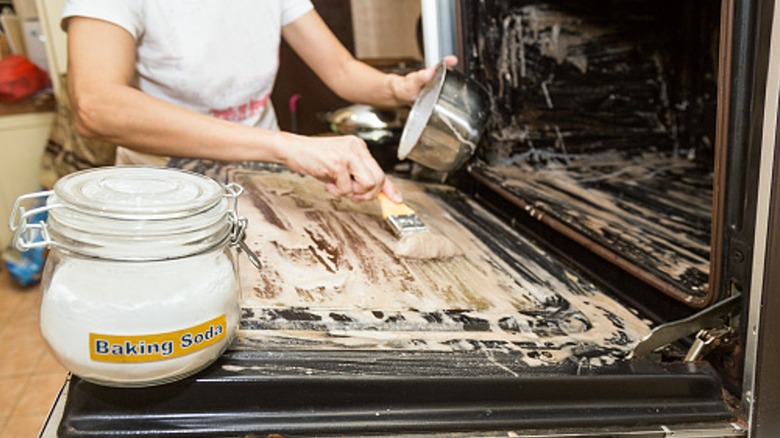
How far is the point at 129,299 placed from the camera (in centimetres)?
57

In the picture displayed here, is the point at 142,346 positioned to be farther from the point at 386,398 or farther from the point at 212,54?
the point at 212,54

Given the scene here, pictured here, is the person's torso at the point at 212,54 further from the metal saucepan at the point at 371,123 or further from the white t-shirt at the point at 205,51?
the metal saucepan at the point at 371,123

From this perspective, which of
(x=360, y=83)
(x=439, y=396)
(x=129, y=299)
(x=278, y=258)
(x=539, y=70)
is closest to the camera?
(x=129, y=299)

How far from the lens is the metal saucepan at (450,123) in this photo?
1188 mm

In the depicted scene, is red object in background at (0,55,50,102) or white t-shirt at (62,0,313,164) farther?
red object in background at (0,55,50,102)

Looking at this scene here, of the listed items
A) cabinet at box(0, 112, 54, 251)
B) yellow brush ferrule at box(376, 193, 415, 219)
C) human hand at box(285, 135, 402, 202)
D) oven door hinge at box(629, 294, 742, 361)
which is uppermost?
human hand at box(285, 135, 402, 202)

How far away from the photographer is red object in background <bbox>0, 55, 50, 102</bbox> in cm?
312

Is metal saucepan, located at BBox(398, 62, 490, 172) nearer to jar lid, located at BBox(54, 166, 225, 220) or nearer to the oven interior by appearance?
the oven interior

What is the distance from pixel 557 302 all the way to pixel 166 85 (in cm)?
98

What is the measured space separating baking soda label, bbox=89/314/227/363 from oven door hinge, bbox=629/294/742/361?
0.47 m

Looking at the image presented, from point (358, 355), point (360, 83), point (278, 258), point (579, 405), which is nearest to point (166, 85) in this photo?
point (360, 83)

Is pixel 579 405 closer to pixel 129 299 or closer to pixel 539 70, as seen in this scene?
pixel 129 299

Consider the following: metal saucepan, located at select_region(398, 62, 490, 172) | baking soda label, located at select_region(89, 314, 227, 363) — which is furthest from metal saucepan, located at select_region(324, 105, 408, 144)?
baking soda label, located at select_region(89, 314, 227, 363)

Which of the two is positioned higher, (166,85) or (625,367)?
(166,85)
